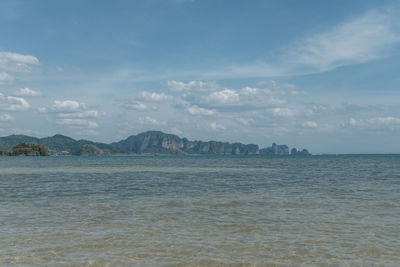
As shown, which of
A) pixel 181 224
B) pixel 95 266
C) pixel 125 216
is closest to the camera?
pixel 95 266

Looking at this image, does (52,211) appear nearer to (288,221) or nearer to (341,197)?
(288,221)

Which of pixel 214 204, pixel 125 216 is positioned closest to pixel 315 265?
pixel 125 216

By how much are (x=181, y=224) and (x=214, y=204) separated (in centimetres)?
678

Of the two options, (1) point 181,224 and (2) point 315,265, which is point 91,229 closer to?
(1) point 181,224

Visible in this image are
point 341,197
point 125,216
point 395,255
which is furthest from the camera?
point 341,197

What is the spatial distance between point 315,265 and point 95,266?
23.2 ft

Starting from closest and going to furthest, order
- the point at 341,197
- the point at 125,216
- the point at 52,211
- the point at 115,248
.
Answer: the point at 115,248
the point at 125,216
the point at 52,211
the point at 341,197

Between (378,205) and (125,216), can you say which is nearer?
(125,216)

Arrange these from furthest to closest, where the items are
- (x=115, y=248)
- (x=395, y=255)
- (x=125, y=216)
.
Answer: (x=125, y=216)
(x=115, y=248)
(x=395, y=255)

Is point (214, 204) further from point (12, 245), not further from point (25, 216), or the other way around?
point (12, 245)

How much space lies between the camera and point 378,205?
73.4 ft

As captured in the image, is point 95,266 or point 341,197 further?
point 341,197

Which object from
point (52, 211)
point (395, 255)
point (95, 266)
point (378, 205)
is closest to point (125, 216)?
point (52, 211)

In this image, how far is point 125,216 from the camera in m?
18.5
